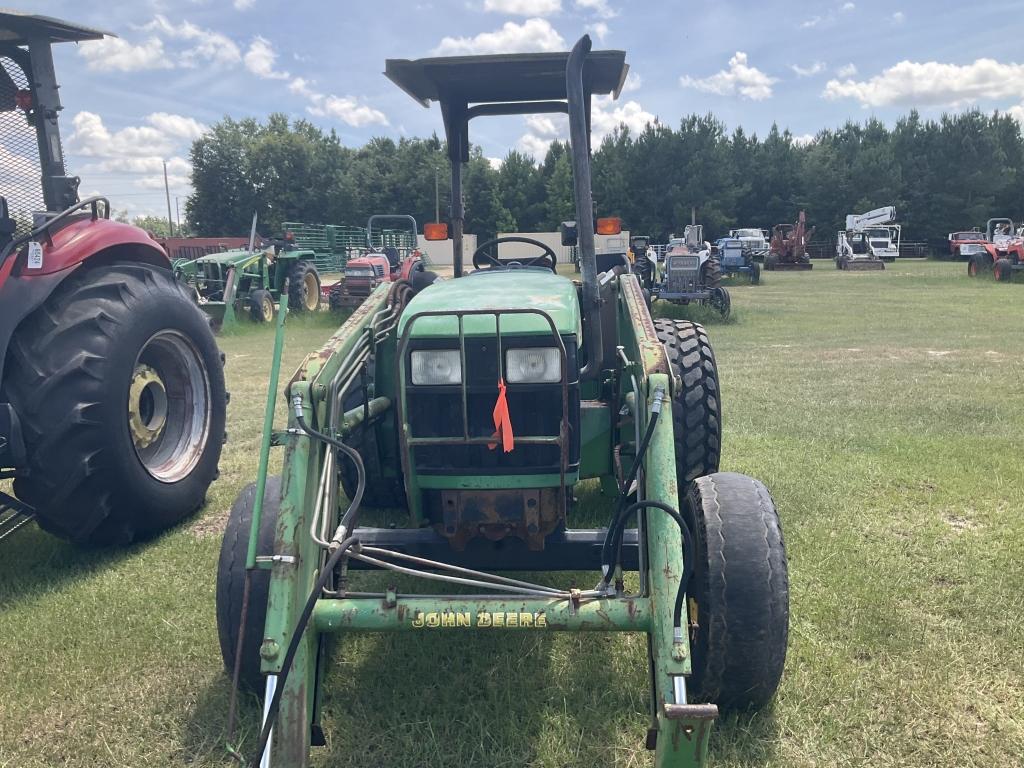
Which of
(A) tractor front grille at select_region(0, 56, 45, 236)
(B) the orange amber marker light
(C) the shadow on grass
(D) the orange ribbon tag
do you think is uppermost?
(A) tractor front grille at select_region(0, 56, 45, 236)

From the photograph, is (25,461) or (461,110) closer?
(25,461)

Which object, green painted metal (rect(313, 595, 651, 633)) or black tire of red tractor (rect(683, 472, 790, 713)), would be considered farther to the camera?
black tire of red tractor (rect(683, 472, 790, 713))

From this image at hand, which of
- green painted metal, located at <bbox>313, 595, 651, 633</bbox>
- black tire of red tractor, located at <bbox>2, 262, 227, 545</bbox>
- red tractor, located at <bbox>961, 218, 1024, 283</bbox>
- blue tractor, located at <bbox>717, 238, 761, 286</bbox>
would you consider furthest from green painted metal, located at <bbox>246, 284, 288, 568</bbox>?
blue tractor, located at <bbox>717, 238, 761, 286</bbox>

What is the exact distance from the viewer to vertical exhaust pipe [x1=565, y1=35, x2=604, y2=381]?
2734 millimetres

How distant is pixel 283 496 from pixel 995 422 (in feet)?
19.3

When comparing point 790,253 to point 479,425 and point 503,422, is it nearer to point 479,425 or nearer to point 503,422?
point 479,425

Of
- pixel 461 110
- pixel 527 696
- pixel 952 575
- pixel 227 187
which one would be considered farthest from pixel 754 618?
pixel 227 187

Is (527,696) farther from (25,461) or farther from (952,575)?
(25,461)

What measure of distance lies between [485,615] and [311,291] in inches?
592

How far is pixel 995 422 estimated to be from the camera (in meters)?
6.14

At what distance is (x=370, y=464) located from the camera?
3.48 m

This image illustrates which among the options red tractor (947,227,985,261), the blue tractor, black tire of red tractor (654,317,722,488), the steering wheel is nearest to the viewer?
black tire of red tractor (654,317,722,488)

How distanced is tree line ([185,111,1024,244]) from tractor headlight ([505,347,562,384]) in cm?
4155

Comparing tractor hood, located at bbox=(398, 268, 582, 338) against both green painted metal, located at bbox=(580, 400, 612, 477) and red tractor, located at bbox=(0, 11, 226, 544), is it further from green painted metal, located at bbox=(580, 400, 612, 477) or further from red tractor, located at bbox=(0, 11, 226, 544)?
red tractor, located at bbox=(0, 11, 226, 544)
